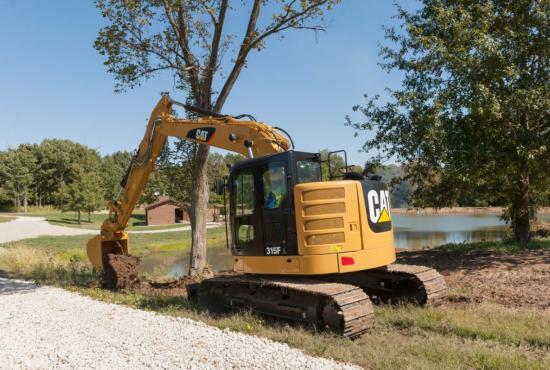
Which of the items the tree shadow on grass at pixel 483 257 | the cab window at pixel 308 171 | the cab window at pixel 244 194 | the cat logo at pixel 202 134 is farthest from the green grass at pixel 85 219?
the cab window at pixel 308 171

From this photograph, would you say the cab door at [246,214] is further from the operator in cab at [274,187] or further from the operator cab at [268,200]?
the operator in cab at [274,187]

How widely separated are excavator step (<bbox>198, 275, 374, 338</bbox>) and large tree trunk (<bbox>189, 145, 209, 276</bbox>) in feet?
14.3

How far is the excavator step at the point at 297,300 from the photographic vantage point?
6.40 meters

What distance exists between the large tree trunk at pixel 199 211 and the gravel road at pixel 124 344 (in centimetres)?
413

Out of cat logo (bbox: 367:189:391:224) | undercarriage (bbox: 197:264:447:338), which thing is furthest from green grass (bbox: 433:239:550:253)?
cat logo (bbox: 367:189:391:224)

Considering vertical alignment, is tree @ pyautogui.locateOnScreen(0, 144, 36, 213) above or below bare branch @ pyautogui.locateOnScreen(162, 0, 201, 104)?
above

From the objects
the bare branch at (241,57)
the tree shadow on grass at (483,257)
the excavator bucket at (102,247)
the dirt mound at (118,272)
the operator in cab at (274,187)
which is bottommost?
the tree shadow on grass at (483,257)

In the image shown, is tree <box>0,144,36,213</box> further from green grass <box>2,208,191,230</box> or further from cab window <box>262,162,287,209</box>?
cab window <box>262,162,287,209</box>

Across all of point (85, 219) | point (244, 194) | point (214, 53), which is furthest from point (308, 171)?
point (85, 219)

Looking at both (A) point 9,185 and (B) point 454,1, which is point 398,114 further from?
(A) point 9,185

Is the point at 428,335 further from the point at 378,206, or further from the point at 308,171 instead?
the point at 308,171

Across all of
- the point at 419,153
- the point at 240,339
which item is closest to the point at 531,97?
the point at 419,153

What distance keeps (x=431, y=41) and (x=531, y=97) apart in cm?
274

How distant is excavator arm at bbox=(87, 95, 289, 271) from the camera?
8602 mm
